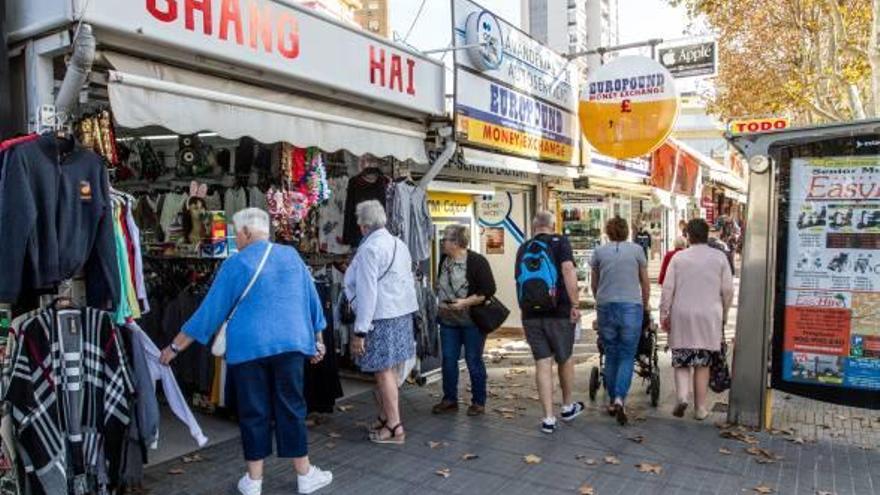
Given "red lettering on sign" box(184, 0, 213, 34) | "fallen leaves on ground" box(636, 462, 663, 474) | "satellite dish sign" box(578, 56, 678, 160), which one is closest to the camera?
"red lettering on sign" box(184, 0, 213, 34)

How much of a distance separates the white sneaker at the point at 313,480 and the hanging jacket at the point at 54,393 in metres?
1.14

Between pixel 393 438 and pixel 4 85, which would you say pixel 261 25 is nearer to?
pixel 4 85

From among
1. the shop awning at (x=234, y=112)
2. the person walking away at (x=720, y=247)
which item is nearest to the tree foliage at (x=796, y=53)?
the person walking away at (x=720, y=247)

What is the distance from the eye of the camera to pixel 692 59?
9.75 metres

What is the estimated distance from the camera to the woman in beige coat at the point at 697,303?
5918 mm

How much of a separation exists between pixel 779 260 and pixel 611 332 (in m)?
1.42

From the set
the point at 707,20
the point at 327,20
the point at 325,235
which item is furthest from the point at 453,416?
the point at 707,20

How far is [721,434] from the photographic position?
5.70 m

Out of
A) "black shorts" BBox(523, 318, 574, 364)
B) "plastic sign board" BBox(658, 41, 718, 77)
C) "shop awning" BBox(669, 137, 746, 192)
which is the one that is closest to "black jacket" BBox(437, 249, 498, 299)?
"black shorts" BBox(523, 318, 574, 364)

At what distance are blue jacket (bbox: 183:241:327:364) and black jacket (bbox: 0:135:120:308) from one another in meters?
0.50

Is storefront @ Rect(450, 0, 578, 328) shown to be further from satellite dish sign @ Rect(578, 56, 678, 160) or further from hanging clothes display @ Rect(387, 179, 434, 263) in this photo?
hanging clothes display @ Rect(387, 179, 434, 263)

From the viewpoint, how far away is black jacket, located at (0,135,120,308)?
3467 millimetres

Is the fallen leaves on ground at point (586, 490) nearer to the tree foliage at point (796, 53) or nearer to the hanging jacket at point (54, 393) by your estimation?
the hanging jacket at point (54, 393)

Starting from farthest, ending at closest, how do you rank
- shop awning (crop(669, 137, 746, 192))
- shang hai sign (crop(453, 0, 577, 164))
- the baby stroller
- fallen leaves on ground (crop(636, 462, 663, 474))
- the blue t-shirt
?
shop awning (crop(669, 137, 746, 192))
shang hai sign (crop(453, 0, 577, 164))
the baby stroller
the blue t-shirt
fallen leaves on ground (crop(636, 462, 663, 474))
